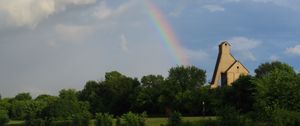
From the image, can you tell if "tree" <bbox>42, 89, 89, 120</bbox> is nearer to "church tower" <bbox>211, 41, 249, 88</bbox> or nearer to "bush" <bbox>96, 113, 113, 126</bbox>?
"bush" <bbox>96, 113, 113, 126</bbox>

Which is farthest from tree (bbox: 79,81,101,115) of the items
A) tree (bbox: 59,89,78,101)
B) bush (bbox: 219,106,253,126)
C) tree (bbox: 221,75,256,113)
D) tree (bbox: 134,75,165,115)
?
bush (bbox: 219,106,253,126)

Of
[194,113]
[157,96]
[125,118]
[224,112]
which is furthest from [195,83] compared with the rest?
[224,112]

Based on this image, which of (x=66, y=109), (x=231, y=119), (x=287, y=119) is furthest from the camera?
(x=66, y=109)

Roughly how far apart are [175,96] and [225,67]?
32.2 m

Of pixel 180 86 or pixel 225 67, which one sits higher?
pixel 225 67

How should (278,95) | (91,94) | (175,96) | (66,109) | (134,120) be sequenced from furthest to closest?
(91,94)
(175,96)
(66,109)
(134,120)
(278,95)

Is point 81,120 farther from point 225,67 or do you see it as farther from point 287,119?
point 225,67

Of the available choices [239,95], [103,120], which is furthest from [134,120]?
[239,95]

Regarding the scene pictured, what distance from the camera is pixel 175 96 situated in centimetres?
11231

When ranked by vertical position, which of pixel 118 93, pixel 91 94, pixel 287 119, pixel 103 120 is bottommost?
pixel 287 119

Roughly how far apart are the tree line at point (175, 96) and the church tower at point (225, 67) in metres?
10.2

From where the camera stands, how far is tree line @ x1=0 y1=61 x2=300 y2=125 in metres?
64.3

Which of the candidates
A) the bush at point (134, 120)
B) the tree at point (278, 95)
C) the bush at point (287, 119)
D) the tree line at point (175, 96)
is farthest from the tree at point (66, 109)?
the bush at point (287, 119)

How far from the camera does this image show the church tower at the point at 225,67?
13838 cm
